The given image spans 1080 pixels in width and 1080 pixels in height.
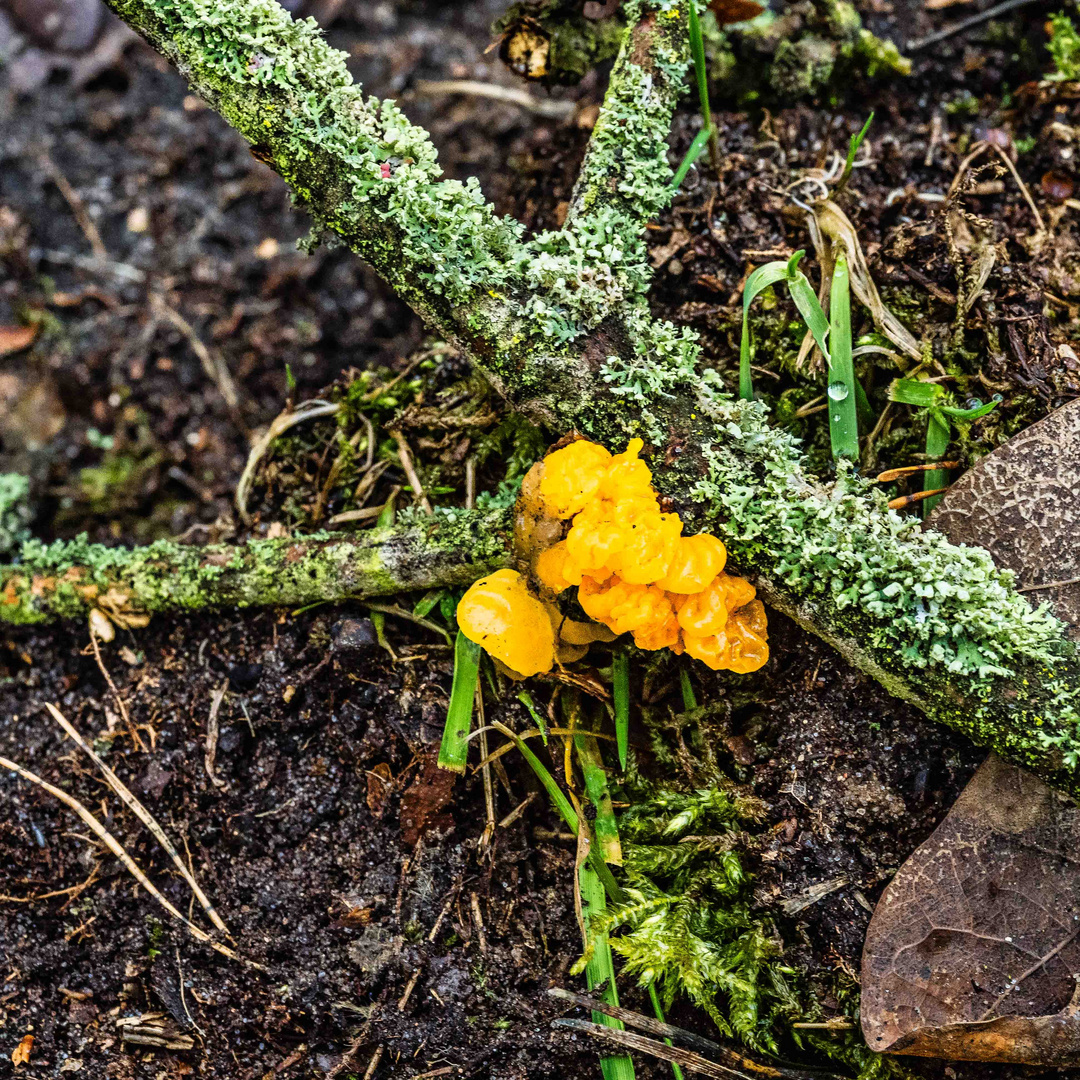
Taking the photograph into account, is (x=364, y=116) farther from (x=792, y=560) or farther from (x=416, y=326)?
(x=792, y=560)

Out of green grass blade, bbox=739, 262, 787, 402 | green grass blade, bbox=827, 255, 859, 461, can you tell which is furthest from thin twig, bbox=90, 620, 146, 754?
green grass blade, bbox=827, 255, 859, 461

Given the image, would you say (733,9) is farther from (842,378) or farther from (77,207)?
(77,207)

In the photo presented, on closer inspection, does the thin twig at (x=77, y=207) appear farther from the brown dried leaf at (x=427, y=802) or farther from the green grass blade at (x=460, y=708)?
the brown dried leaf at (x=427, y=802)

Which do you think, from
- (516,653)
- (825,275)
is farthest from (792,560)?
(825,275)

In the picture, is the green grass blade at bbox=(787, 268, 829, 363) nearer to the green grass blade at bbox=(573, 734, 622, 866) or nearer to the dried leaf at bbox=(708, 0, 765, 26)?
the dried leaf at bbox=(708, 0, 765, 26)

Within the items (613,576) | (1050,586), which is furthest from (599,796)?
(1050,586)

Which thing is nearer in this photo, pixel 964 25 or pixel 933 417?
pixel 933 417
